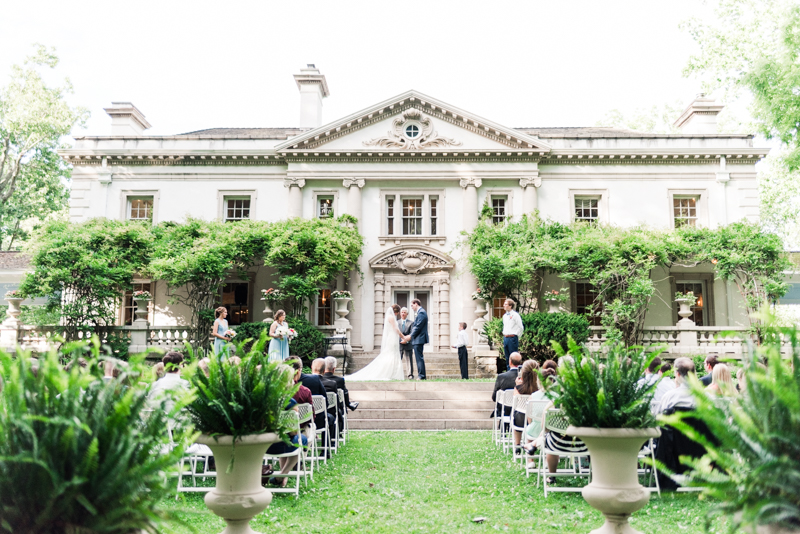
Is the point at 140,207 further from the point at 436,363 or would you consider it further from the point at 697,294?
the point at 697,294

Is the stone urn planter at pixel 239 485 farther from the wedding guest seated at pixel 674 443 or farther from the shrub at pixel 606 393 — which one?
the wedding guest seated at pixel 674 443

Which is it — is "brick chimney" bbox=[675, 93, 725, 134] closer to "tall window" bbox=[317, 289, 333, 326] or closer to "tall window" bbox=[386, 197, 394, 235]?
"tall window" bbox=[386, 197, 394, 235]

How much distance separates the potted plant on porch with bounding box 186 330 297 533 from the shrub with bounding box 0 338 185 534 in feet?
5.03

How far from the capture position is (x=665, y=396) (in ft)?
22.8

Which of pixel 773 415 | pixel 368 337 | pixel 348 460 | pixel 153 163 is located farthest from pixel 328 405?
pixel 153 163

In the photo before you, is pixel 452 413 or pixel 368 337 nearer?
pixel 452 413

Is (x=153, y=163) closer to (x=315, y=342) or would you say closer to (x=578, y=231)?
(x=315, y=342)

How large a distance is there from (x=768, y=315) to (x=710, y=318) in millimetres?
22139

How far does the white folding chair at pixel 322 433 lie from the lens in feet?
27.1

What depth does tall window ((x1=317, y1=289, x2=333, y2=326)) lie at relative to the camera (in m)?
22.8

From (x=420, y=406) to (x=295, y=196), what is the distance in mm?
11663

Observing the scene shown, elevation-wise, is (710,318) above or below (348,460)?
above

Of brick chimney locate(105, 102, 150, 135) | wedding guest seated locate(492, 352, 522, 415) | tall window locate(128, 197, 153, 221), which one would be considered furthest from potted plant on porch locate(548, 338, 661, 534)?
brick chimney locate(105, 102, 150, 135)

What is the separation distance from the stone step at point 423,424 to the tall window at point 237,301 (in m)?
11.2
